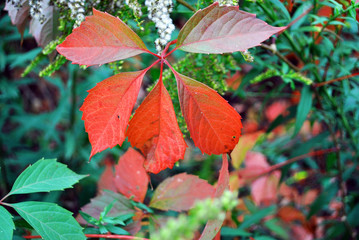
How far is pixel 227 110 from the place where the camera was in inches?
25.8

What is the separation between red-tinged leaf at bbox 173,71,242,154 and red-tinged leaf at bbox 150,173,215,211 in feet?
0.83

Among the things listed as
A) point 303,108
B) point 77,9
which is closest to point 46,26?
point 77,9

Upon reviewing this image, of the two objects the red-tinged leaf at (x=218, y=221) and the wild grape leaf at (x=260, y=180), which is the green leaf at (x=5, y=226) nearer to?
the red-tinged leaf at (x=218, y=221)

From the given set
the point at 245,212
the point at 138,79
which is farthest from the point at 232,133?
the point at 245,212

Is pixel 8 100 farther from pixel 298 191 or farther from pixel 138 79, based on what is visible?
pixel 298 191

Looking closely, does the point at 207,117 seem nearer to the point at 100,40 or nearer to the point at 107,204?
the point at 100,40

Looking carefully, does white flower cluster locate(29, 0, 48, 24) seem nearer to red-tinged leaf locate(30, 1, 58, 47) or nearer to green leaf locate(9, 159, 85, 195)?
red-tinged leaf locate(30, 1, 58, 47)

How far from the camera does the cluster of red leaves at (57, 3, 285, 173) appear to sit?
62cm

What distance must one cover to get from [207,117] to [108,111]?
0.65ft

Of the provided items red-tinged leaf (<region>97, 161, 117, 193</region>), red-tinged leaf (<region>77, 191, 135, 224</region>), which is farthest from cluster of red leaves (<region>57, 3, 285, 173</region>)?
red-tinged leaf (<region>97, 161, 117, 193</region>)

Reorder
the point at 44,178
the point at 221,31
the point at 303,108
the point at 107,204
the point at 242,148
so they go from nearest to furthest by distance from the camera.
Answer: the point at 221,31
the point at 44,178
the point at 107,204
the point at 303,108
the point at 242,148

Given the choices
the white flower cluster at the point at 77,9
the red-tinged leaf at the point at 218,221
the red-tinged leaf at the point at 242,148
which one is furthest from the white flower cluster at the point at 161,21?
the red-tinged leaf at the point at 242,148

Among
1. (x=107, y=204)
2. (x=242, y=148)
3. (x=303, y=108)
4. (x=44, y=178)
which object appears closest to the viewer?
(x=44, y=178)

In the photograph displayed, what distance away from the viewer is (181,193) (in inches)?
35.9
